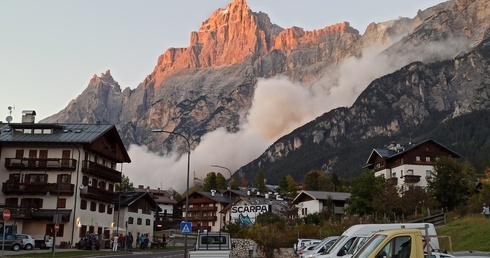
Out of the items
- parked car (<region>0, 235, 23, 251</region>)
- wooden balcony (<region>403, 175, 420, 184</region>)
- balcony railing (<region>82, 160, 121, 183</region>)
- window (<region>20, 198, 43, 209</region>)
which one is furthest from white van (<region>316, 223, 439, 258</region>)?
wooden balcony (<region>403, 175, 420, 184</region>)

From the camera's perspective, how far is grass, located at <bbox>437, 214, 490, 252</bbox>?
31947 millimetres

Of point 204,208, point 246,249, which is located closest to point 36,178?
point 246,249

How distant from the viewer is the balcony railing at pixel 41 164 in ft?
220

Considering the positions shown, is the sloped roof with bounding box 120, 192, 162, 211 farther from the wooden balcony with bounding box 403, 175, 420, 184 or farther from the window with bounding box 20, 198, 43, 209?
the wooden balcony with bounding box 403, 175, 420, 184

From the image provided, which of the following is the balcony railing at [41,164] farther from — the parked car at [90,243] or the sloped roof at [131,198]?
the sloped roof at [131,198]

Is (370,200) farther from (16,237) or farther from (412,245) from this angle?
(412,245)

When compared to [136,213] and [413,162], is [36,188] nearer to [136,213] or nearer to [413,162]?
[136,213]

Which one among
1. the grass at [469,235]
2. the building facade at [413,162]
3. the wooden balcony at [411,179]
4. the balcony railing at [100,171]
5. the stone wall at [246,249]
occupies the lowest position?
the stone wall at [246,249]

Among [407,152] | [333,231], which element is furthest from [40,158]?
[407,152]

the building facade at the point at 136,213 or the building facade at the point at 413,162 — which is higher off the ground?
the building facade at the point at 413,162

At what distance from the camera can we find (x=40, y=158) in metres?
67.6

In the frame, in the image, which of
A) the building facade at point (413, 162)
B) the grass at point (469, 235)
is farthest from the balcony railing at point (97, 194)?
the building facade at point (413, 162)

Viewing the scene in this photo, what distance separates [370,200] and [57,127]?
3906 centimetres

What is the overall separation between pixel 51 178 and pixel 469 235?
4856 cm
